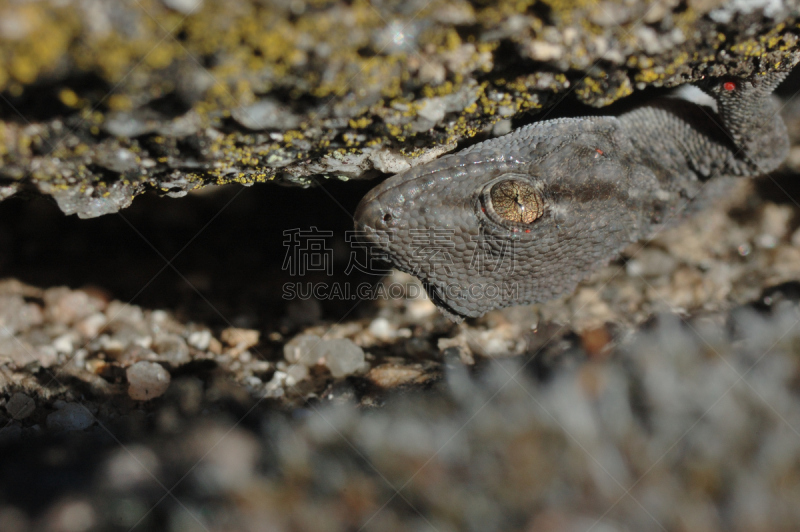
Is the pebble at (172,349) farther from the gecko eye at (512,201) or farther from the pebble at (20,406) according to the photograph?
the gecko eye at (512,201)

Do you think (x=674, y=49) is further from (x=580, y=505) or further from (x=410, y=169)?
(x=580, y=505)

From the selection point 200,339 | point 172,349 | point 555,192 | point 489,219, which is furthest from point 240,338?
point 555,192

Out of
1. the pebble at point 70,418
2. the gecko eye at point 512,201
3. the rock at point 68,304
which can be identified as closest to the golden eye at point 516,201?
the gecko eye at point 512,201

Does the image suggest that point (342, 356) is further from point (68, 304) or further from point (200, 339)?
point (68, 304)

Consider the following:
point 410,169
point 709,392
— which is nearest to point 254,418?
point 410,169

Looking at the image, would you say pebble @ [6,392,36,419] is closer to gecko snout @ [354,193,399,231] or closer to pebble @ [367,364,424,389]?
pebble @ [367,364,424,389]

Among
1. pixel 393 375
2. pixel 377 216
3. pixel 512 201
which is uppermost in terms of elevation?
pixel 512 201
